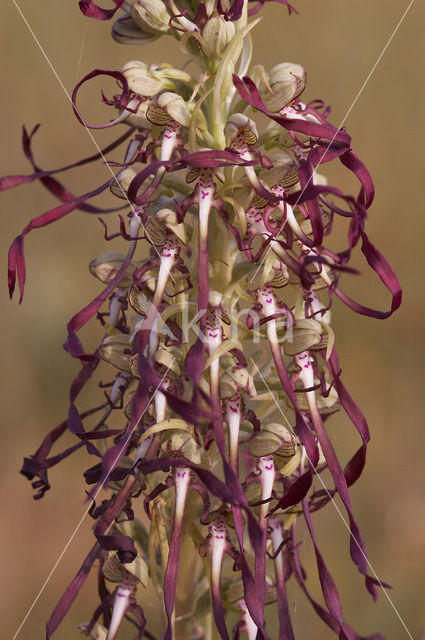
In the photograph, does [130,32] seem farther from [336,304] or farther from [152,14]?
[336,304]

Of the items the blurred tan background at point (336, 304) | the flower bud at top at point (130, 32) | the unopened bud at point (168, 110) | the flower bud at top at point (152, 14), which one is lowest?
the blurred tan background at point (336, 304)

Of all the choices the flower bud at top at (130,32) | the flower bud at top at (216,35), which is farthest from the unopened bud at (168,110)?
the flower bud at top at (130,32)

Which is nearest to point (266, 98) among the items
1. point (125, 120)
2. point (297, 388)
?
point (125, 120)

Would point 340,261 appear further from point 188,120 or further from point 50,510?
point 50,510

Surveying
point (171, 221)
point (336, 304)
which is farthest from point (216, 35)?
point (336, 304)

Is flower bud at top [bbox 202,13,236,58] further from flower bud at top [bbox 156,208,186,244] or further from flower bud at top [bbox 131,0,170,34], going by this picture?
flower bud at top [bbox 156,208,186,244]

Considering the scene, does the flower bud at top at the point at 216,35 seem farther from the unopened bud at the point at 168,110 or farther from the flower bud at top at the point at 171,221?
the flower bud at top at the point at 171,221

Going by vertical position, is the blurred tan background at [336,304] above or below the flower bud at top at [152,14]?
below
